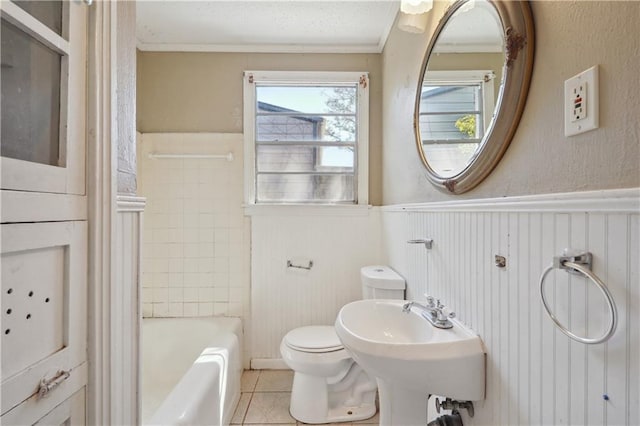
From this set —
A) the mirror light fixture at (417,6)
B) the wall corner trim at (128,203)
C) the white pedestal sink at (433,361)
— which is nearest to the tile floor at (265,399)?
the white pedestal sink at (433,361)

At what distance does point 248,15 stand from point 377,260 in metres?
1.87

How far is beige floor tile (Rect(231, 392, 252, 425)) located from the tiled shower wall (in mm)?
526

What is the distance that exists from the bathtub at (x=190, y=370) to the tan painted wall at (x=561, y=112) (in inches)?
52.0

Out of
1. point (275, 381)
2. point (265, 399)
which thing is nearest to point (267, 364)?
point (275, 381)

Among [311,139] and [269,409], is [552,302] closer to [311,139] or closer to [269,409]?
[269,409]

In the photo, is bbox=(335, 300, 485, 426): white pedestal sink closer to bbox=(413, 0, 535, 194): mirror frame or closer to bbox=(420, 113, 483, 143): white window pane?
bbox=(413, 0, 535, 194): mirror frame

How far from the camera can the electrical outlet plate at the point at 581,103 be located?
0.53 m

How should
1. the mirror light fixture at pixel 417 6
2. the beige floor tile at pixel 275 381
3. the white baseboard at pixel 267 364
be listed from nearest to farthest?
the mirror light fixture at pixel 417 6 < the beige floor tile at pixel 275 381 < the white baseboard at pixel 267 364

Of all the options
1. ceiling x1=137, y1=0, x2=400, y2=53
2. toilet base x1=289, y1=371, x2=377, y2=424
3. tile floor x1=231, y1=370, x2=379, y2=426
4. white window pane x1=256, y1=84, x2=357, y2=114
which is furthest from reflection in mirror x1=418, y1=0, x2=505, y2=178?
tile floor x1=231, y1=370, x2=379, y2=426

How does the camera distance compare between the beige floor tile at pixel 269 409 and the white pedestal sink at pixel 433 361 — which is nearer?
the white pedestal sink at pixel 433 361

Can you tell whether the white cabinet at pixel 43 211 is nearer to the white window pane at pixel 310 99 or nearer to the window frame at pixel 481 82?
the window frame at pixel 481 82

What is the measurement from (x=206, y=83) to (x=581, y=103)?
7.33 ft

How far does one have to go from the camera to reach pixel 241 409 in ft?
5.54

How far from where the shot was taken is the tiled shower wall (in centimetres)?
208
